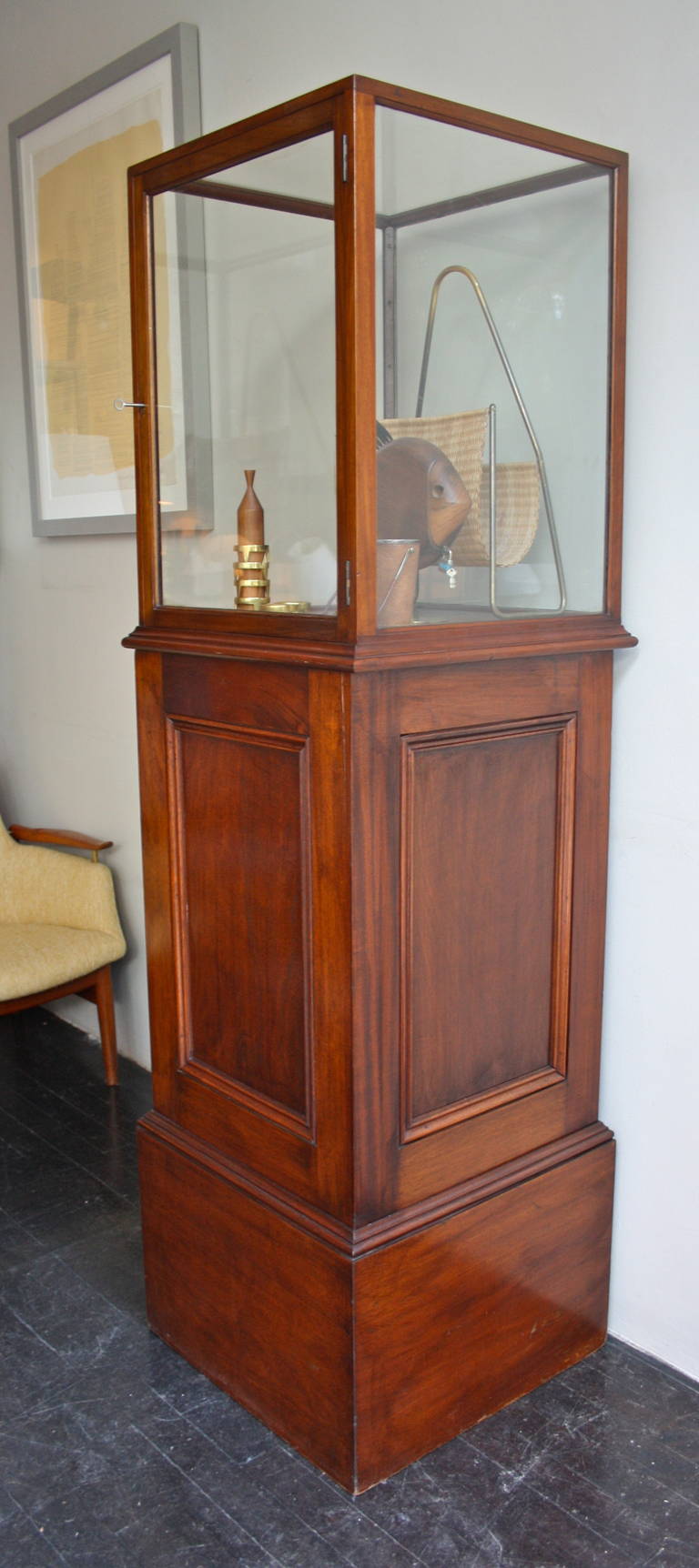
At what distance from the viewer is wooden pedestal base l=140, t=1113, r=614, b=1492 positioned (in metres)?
1.75

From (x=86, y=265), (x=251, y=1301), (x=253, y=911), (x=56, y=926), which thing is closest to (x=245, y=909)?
(x=253, y=911)

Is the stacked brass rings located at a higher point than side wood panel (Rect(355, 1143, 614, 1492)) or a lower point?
higher

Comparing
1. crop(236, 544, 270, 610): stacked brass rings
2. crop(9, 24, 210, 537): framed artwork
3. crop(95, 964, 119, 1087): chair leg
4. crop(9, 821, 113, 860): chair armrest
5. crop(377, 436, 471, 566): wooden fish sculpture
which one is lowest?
crop(95, 964, 119, 1087): chair leg

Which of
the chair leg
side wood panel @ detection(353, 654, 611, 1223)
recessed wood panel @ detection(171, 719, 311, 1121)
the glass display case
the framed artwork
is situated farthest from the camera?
the chair leg

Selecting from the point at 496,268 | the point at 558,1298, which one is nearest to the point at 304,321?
the point at 496,268

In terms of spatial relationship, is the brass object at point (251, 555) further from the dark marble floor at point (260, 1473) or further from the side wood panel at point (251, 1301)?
the dark marble floor at point (260, 1473)

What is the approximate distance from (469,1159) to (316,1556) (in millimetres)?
534

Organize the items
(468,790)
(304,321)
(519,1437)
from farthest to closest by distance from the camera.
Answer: (519,1437)
(468,790)
(304,321)

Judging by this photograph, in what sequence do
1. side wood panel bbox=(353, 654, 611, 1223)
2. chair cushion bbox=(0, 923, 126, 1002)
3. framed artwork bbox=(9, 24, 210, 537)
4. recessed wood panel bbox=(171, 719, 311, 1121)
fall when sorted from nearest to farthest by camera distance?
1. side wood panel bbox=(353, 654, 611, 1223)
2. recessed wood panel bbox=(171, 719, 311, 1121)
3. framed artwork bbox=(9, 24, 210, 537)
4. chair cushion bbox=(0, 923, 126, 1002)

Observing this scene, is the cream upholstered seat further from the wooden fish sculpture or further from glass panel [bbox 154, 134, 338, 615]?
the wooden fish sculpture

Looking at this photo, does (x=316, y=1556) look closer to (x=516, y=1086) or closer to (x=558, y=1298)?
(x=558, y=1298)

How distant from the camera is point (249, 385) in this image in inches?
68.9

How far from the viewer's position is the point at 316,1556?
167 cm

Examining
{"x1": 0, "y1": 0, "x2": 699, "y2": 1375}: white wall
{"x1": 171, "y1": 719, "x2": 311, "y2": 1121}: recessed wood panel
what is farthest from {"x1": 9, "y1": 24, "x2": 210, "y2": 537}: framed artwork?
{"x1": 171, "y1": 719, "x2": 311, "y2": 1121}: recessed wood panel
